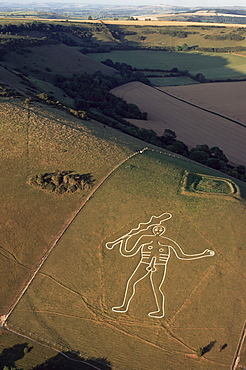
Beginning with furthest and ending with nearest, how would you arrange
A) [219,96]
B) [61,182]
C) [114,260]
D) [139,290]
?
1. [219,96]
2. [61,182]
3. [114,260]
4. [139,290]

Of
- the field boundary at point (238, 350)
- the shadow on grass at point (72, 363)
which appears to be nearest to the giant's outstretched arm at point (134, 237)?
the shadow on grass at point (72, 363)

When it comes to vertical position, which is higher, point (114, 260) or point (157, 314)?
point (114, 260)

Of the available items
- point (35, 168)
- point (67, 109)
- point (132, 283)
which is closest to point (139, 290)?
point (132, 283)

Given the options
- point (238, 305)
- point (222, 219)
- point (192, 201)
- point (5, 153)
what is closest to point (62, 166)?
point (5, 153)

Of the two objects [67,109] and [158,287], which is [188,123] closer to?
[67,109]

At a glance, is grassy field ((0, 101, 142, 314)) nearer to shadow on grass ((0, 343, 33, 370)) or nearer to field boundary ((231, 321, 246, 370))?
shadow on grass ((0, 343, 33, 370))

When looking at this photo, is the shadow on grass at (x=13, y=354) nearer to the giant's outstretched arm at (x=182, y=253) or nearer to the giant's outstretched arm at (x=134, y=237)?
the giant's outstretched arm at (x=134, y=237)

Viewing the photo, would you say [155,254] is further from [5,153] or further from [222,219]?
[5,153]

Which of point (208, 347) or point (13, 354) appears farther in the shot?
point (208, 347)
